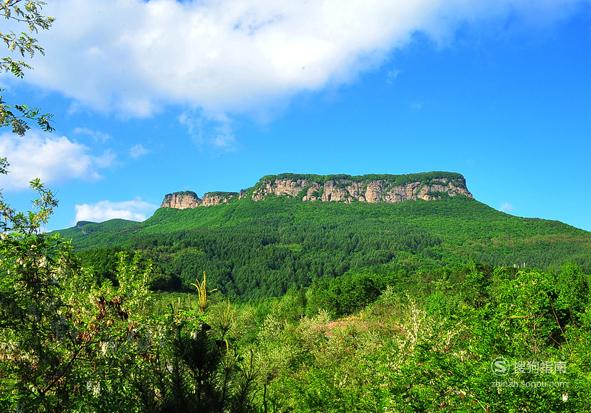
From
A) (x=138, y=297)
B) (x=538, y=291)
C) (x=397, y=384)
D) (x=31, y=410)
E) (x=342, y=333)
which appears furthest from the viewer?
(x=342, y=333)

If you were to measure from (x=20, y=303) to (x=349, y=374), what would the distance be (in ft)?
108

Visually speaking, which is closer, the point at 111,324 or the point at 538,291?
the point at 111,324

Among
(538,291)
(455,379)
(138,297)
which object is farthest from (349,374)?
(138,297)

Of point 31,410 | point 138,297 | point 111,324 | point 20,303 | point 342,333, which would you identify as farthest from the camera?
point 342,333

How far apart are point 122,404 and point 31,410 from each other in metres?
1.73

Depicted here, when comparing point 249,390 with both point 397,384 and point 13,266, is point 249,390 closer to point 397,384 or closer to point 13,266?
point 13,266

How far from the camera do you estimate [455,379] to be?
53.1 feet

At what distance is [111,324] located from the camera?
11305mm

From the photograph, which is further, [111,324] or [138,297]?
[138,297]

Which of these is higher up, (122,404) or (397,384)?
(122,404)

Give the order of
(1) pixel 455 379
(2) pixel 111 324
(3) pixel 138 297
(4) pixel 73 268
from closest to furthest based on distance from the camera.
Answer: (4) pixel 73 268 < (2) pixel 111 324 < (3) pixel 138 297 < (1) pixel 455 379

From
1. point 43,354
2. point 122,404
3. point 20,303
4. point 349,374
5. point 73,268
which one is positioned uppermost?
point 73,268

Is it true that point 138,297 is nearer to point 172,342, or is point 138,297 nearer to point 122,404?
point 122,404

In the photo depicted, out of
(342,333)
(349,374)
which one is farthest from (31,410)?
(342,333)
